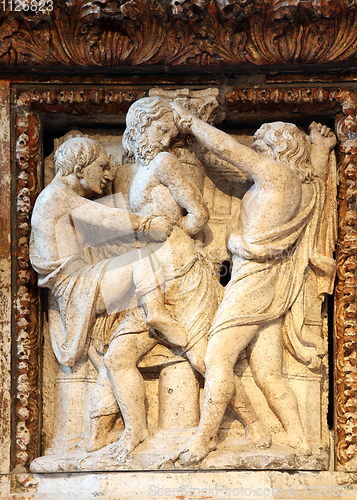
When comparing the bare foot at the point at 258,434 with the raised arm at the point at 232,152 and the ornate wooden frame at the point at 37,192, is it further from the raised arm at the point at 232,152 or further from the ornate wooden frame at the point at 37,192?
the raised arm at the point at 232,152

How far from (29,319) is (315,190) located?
1767mm

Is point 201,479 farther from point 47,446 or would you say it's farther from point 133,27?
point 133,27

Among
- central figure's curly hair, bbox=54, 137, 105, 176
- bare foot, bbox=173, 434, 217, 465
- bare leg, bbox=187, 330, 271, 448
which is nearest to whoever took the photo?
bare foot, bbox=173, 434, 217, 465

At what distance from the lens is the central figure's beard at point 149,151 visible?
4.35 meters

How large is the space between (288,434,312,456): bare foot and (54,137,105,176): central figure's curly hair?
1.89 m

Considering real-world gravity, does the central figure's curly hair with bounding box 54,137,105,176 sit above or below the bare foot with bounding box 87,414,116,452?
above

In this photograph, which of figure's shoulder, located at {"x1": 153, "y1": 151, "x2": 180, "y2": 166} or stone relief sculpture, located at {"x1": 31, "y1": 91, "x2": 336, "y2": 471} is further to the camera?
figure's shoulder, located at {"x1": 153, "y1": 151, "x2": 180, "y2": 166}

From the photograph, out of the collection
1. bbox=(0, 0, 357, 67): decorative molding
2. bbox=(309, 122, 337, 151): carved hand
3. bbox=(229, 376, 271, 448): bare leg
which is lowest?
bbox=(229, 376, 271, 448): bare leg

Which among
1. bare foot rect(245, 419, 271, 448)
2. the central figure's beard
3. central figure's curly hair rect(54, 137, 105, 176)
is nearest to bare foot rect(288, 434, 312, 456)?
bare foot rect(245, 419, 271, 448)

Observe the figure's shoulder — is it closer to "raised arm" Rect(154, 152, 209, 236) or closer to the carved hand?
"raised arm" Rect(154, 152, 209, 236)

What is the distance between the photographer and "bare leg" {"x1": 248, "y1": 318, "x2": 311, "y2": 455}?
164 inches

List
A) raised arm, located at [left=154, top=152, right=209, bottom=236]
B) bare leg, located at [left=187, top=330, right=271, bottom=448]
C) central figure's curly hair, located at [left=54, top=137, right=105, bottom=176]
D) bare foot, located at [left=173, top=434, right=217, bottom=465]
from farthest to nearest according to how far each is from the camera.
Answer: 1. central figure's curly hair, located at [left=54, top=137, right=105, bottom=176]
2. raised arm, located at [left=154, top=152, right=209, bottom=236]
3. bare leg, located at [left=187, top=330, right=271, bottom=448]
4. bare foot, located at [left=173, top=434, right=217, bottom=465]

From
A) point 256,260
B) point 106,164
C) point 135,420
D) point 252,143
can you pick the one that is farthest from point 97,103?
point 135,420

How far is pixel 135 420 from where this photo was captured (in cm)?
416
